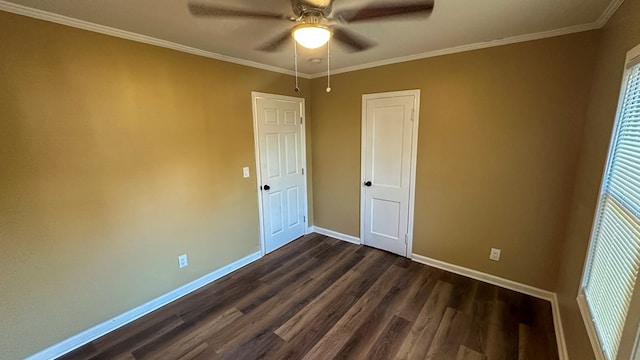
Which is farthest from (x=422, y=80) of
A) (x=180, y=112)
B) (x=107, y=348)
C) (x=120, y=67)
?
(x=107, y=348)

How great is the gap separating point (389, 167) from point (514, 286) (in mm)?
1756

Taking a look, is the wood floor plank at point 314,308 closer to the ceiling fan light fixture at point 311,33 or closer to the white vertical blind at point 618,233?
the white vertical blind at point 618,233

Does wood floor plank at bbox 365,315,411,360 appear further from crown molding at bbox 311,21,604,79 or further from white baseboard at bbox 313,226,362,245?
crown molding at bbox 311,21,604,79

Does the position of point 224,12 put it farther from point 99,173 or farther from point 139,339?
point 139,339

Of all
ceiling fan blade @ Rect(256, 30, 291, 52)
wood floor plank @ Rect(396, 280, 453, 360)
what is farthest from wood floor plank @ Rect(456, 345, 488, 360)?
ceiling fan blade @ Rect(256, 30, 291, 52)

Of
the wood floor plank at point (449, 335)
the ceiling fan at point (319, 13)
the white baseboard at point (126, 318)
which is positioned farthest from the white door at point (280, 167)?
the wood floor plank at point (449, 335)

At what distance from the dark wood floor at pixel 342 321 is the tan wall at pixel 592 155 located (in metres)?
0.37

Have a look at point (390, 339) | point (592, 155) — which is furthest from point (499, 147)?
point (390, 339)

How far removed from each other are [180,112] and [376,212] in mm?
2550

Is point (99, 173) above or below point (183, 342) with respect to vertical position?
above

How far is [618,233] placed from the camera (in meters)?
1.32

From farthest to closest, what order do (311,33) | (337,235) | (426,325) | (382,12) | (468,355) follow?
1. (337,235)
2. (426,325)
3. (468,355)
4. (382,12)
5. (311,33)

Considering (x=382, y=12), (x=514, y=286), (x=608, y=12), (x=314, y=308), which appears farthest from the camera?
(x=514, y=286)

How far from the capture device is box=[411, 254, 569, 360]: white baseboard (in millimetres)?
1960
